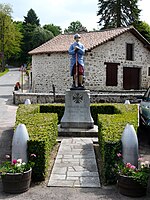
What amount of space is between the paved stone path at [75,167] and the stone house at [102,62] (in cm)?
1457

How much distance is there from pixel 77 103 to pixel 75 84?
72 centimetres

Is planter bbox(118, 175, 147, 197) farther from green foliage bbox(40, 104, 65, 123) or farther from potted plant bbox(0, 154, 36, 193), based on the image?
green foliage bbox(40, 104, 65, 123)

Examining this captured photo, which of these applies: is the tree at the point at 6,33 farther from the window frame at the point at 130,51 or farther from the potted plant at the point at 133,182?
the potted plant at the point at 133,182

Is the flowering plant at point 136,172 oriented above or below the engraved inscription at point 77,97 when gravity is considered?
below

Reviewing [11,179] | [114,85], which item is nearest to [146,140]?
[11,179]

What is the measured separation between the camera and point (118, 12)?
3859 cm

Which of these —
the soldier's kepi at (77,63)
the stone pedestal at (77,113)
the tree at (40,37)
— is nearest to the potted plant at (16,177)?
the stone pedestal at (77,113)

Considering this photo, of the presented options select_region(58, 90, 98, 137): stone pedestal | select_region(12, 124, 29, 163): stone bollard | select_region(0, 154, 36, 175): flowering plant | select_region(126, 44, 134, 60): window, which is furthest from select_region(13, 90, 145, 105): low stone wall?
select_region(0, 154, 36, 175): flowering plant

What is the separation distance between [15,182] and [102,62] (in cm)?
1871

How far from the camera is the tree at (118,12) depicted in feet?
126

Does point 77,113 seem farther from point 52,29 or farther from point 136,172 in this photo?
point 52,29

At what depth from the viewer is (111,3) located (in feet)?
127

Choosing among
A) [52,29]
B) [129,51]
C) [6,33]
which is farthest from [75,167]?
[52,29]

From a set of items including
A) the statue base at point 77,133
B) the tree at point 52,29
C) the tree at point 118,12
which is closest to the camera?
the statue base at point 77,133
